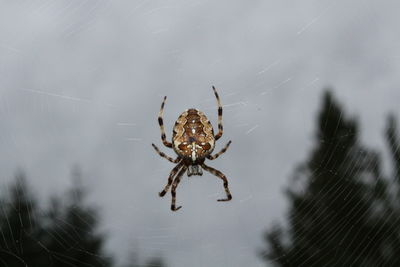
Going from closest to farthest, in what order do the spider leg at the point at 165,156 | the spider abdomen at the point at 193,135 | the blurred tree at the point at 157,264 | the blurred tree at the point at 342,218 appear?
the spider abdomen at the point at 193,135 < the spider leg at the point at 165,156 < the blurred tree at the point at 157,264 < the blurred tree at the point at 342,218

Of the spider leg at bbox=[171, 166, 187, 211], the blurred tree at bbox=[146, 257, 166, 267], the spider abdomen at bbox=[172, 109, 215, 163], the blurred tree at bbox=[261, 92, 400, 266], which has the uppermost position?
the spider abdomen at bbox=[172, 109, 215, 163]

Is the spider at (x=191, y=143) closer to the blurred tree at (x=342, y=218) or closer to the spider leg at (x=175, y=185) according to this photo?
the spider leg at (x=175, y=185)

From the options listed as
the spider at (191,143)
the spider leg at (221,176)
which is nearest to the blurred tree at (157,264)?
the spider at (191,143)

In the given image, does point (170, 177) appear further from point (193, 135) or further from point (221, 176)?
point (193, 135)

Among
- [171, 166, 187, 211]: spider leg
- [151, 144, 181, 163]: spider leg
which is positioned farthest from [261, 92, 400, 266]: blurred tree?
[151, 144, 181, 163]: spider leg

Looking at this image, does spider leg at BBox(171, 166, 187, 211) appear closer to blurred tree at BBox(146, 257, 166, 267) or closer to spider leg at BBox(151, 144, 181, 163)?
spider leg at BBox(151, 144, 181, 163)

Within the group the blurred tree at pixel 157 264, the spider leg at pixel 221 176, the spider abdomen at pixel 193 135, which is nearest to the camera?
the spider abdomen at pixel 193 135

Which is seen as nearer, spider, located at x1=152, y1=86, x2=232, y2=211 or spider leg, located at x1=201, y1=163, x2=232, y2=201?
spider, located at x1=152, y1=86, x2=232, y2=211

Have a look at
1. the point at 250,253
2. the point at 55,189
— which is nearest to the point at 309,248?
the point at 55,189
